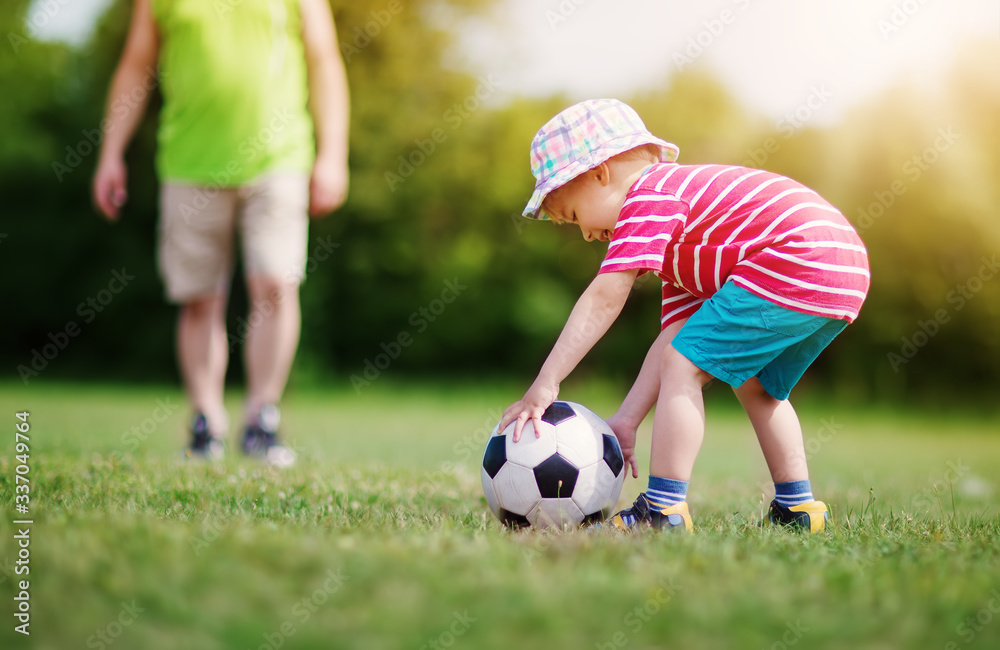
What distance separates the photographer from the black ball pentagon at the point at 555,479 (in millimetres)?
2682

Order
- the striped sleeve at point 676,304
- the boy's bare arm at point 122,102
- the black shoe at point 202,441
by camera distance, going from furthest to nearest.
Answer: the boy's bare arm at point 122,102
the black shoe at point 202,441
the striped sleeve at point 676,304

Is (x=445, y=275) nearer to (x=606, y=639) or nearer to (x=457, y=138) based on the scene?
(x=457, y=138)

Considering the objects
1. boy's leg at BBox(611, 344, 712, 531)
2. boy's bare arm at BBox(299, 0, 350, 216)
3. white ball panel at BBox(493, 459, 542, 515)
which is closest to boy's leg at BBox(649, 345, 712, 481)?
boy's leg at BBox(611, 344, 712, 531)

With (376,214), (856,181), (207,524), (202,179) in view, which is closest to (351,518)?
(207,524)

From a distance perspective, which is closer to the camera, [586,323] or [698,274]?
[586,323]

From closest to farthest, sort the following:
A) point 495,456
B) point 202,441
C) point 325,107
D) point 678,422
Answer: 1. point 678,422
2. point 495,456
3. point 202,441
4. point 325,107

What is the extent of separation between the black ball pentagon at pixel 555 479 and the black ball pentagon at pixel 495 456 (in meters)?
0.15

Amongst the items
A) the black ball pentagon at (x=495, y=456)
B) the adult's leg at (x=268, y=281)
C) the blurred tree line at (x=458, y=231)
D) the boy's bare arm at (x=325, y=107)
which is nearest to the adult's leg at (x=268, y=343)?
the adult's leg at (x=268, y=281)

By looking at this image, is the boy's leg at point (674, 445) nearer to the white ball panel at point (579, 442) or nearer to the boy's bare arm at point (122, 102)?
the white ball panel at point (579, 442)

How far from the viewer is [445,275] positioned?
1502 centimetres

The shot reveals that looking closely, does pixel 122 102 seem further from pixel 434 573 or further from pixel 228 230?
pixel 434 573

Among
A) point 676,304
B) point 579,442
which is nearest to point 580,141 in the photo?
point 676,304

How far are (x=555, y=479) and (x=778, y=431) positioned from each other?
34.4 inches

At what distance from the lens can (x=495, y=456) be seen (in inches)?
111
